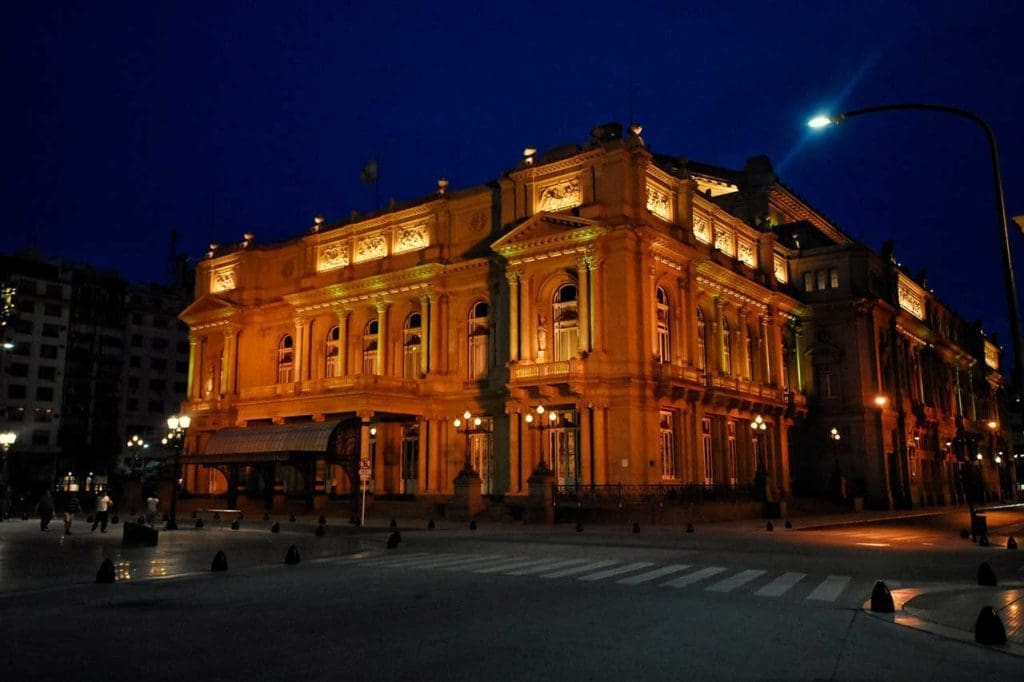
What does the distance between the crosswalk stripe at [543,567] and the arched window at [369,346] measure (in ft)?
113

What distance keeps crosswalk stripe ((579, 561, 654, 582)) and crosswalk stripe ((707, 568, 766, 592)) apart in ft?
7.21

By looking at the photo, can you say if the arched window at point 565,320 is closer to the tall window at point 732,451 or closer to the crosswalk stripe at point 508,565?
the tall window at point 732,451

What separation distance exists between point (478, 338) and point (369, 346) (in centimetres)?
856

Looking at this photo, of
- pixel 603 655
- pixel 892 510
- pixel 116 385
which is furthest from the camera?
pixel 116 385

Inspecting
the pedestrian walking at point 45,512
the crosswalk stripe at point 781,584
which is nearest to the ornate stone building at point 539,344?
the pedestrian walking at point 45,512

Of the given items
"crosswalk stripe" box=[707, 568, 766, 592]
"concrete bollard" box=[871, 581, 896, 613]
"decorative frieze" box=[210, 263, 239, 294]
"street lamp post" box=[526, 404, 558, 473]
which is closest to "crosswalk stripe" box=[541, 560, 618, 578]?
"crosswalk stripe" box=[707, 568, 766, 592]

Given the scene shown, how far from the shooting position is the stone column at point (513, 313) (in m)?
44.2

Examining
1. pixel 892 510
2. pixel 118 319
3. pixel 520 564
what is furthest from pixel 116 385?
pixel 520 564

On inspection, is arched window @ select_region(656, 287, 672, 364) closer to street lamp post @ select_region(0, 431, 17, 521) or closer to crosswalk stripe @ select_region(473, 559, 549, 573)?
crosswalk stripe @ select_region(473, 559, 549, 573)

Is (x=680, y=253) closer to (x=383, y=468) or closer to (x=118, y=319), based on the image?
(x=383, y=468)

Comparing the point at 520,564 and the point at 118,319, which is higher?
the point at 118,319

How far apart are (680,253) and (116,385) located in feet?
223

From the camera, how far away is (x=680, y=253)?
45344 mm

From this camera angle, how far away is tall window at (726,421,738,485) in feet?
163
